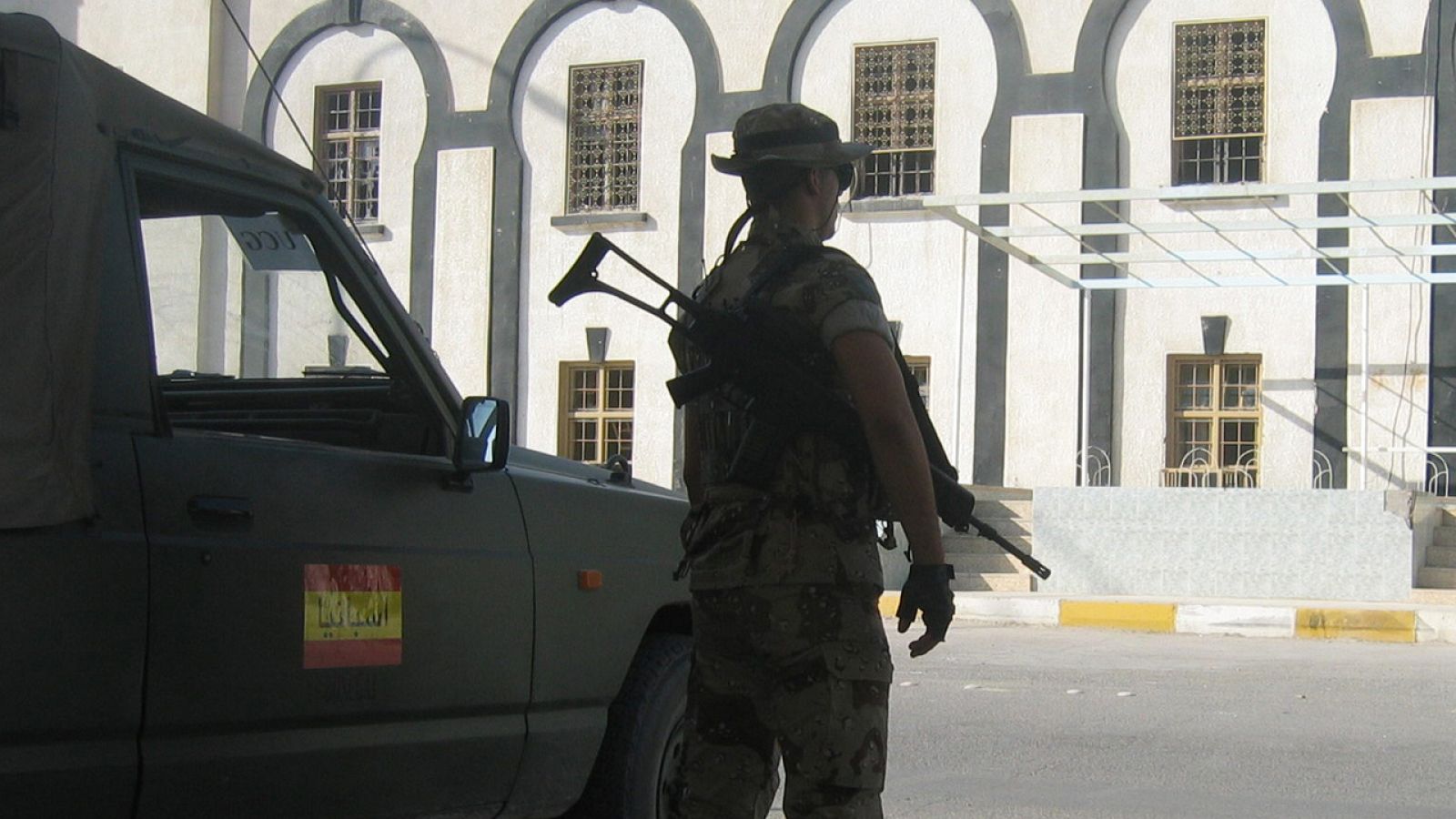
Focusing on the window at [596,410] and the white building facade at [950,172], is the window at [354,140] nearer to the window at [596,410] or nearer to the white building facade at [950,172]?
the white building facade at [950,172]

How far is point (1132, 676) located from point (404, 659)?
8.01 m

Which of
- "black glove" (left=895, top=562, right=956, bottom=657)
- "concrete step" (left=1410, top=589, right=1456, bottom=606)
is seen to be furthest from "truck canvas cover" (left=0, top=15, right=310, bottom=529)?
"concrete step" (left=1410, top=589, right=1456, bottom=606)

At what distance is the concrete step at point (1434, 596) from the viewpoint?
16.8m

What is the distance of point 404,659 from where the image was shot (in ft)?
13.5

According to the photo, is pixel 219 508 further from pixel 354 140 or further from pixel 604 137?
pixel 354 140

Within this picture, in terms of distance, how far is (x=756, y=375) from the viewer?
380 cm

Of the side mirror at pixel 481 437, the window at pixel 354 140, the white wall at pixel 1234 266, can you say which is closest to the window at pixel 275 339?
the side mirror at pixel 481 437

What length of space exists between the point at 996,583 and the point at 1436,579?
408 cm

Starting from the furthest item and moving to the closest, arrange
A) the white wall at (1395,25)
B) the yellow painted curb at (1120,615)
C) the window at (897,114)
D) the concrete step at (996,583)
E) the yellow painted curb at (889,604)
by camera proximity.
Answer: the window at (897,114), the white wall at (1395,25), the concrete step at (996,583), the yellow painted curb at (889,604), the yellow painted curb at (1120,615)

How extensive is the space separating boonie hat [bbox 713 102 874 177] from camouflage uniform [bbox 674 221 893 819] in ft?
0.53

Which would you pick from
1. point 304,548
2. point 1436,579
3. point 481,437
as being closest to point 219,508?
point 304,548

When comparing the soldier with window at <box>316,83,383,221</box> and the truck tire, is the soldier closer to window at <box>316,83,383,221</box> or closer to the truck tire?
the truck tire

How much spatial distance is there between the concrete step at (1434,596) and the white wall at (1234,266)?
3.31m

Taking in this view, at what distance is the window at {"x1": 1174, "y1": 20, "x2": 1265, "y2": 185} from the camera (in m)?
20.7
